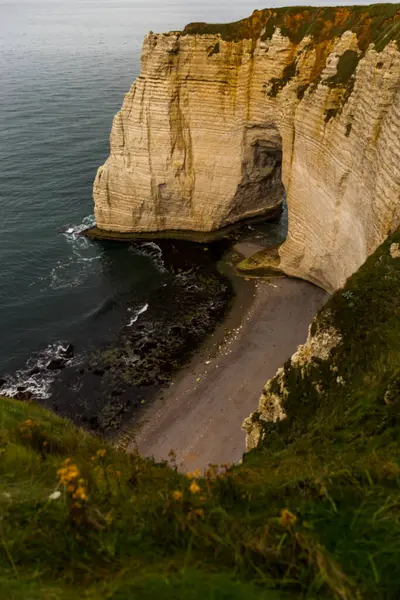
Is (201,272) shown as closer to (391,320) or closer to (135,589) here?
(391,320)

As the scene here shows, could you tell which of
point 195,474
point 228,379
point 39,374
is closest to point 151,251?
point 39,374

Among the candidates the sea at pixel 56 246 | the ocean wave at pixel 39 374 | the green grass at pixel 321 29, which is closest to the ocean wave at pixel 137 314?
the sea at pixel 56 246

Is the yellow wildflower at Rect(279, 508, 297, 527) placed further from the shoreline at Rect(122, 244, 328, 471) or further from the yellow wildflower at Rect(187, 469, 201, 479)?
the shoreline at Rect(122, 244, 328, 471)

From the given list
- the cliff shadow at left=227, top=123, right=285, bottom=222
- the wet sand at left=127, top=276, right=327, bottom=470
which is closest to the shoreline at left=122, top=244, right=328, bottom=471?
the wet sand at left=127, top=276, right=327, bottom=470

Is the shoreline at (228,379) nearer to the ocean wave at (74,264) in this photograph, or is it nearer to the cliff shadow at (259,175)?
the cliff shadow at (259,175)

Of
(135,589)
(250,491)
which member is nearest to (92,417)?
(250,491)

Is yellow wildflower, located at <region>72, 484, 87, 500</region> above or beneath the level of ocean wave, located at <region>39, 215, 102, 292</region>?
above
